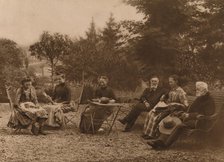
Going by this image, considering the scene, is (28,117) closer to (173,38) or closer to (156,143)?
(156,143)

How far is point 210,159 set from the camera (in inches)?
153

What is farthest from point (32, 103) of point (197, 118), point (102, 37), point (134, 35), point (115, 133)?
point (102, 37)

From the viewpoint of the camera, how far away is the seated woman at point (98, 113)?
17.4 feet

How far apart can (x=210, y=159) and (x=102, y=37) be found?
5.35 meters

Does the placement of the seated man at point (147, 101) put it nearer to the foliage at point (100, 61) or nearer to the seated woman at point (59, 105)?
the seated woman at point (59, 105)

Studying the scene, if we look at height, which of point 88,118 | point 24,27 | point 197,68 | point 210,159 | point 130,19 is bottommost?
point 210,159

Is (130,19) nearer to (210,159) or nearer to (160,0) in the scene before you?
(160,0)

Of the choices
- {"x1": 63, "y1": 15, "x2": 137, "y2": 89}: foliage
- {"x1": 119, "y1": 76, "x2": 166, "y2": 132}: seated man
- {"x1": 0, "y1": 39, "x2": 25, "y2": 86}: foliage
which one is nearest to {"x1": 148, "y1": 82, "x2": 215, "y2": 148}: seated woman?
{"x1": 119, "y1": 76, "x2": 166, "y2": 132}: seated man

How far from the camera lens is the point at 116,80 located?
8461mm

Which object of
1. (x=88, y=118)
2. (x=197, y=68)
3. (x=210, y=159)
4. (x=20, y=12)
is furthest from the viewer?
(x=197, y=68)

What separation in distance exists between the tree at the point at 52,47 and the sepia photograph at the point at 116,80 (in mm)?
21

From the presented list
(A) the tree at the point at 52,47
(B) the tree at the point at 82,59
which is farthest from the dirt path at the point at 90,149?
(B) the tree at the point at 82,59

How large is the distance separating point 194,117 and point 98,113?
1.49 meters

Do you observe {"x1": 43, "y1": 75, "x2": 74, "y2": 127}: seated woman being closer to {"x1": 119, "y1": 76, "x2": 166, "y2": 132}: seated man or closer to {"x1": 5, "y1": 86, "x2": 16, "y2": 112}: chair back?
{"x1": 5, "y1": 86, "x2": 16, "y2": 112}: chair back
